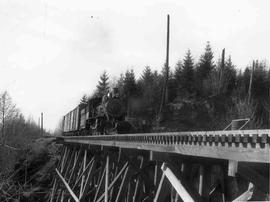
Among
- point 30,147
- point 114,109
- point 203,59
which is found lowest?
point 30,147

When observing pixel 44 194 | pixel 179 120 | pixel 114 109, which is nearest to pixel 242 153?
pixel 114 109

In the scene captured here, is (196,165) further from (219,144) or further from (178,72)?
(178,72)

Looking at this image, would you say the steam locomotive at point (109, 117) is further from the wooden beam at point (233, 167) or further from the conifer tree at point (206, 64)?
the conifer tree at point (206, 64)

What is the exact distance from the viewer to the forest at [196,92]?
43.0 m

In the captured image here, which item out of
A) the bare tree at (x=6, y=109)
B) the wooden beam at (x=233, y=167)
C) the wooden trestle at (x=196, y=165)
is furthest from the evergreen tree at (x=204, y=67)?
the wooden beam at (x=233, y=167)

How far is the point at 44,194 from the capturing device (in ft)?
79.8

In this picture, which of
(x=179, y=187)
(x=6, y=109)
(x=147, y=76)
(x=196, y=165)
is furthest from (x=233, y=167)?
(x=147, y=76)

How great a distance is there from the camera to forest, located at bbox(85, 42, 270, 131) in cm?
4303

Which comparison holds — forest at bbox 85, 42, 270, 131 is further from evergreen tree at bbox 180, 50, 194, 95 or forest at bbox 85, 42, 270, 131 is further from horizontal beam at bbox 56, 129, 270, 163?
horizontal beam at bbox 56, 129, 270, 163

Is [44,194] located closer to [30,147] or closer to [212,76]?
[30,147]

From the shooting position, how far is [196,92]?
182 feet

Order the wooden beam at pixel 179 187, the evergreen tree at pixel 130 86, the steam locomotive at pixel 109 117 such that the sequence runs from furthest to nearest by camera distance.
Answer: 1. the evergreen tree at pixel 130 86
2. the steam locomotive at pixel 109 117
3. the wooden beam at pixel 179 187

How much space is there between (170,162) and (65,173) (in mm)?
15234

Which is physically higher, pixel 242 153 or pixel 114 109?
pixel 114 109
